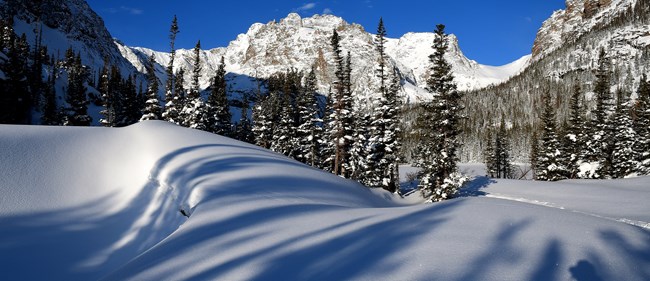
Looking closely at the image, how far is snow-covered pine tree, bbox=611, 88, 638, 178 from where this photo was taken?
123 feet

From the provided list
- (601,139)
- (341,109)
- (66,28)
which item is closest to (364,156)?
(341,109)

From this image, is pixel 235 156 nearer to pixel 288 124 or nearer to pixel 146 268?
pixel 146 268

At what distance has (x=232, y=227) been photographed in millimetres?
5945

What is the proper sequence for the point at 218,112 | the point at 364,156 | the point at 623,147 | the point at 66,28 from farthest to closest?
1. the point at 66,28
2. the point at 218,112
3. the point at 623,147
4. the point at 364,156

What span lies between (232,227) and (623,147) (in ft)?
156

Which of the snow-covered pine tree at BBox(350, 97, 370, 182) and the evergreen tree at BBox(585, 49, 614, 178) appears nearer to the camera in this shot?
the snow-covered pine tree at BBox(350, 97, 370, 182)

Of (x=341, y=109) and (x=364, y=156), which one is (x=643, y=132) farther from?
(x=341, y=109)

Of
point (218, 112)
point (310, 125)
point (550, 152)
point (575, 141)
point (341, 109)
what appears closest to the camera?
point (341, 109)

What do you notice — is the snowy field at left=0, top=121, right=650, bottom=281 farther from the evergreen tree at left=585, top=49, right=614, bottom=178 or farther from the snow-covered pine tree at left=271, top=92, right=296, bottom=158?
the evergreen tree at left=585, top=49, right=614, bottom=178

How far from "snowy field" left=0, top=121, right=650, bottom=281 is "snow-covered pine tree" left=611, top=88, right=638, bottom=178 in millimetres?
41704

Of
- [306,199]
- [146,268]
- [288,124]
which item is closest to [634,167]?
[288,124]

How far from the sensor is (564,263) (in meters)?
3.88

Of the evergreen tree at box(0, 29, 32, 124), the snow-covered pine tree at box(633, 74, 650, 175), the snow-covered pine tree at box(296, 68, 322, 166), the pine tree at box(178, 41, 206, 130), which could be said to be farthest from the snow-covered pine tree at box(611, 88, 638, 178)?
the evergreen tree at box(0, 29, 32, 124)

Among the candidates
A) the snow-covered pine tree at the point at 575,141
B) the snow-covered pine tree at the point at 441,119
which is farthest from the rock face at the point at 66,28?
the snow-covered pine tree at the point at 575,141
